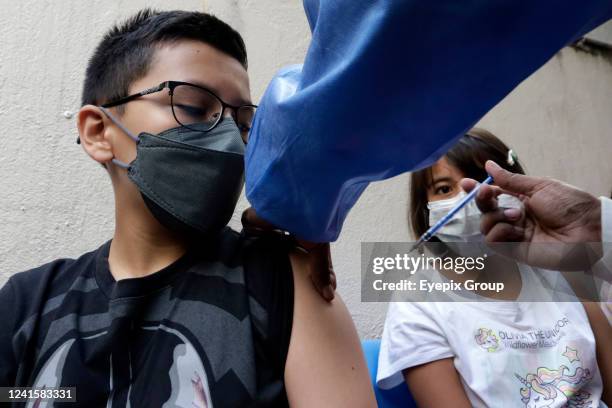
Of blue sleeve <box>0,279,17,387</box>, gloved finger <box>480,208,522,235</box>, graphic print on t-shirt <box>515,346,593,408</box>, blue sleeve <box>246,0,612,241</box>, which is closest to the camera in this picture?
blue sleeve <box>246,0,612,241</box>

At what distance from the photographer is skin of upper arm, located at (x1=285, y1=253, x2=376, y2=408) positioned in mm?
874

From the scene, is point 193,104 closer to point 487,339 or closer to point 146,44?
point 146,44

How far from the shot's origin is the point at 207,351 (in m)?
0.90

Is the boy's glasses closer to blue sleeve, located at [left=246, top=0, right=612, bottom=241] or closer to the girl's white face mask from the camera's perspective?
blue sleeve, located at [left=246, top=0, right=612, bottom=241]

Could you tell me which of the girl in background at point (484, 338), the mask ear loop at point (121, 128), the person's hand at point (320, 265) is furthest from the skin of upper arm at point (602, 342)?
the mask ear loop at point (121, 128)

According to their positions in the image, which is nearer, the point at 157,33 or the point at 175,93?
the point at 175,93

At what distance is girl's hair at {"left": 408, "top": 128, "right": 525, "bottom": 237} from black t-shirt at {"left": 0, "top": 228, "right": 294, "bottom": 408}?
2.50 feet

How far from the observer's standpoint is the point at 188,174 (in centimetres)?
99

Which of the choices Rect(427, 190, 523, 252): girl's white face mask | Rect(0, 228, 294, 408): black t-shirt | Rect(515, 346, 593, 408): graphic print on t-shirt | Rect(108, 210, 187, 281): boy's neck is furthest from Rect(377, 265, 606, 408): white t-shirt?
Rect(108, 210, 187, 281): boy's neck

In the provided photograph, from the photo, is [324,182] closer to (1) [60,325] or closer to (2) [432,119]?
(2) [432,119]

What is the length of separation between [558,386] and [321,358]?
802 millimetres

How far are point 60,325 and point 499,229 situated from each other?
0.99m

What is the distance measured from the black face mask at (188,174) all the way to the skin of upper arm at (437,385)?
2.48 feet

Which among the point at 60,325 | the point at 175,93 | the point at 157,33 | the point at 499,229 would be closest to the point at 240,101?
the point at 175,93
